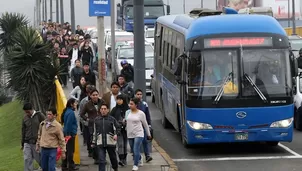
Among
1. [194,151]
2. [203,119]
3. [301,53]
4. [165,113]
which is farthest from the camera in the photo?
[301,53]

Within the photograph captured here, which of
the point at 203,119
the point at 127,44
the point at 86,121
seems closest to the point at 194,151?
the point at 203,119

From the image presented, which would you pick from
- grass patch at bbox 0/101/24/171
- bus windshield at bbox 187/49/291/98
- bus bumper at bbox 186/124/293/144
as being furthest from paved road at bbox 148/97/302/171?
grass patch at bbox 0/101/24/171

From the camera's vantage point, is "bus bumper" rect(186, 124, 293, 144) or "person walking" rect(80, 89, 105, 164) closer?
"person walking" rect(80, 89, 105, 164)

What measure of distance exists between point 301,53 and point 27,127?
38.8 ft

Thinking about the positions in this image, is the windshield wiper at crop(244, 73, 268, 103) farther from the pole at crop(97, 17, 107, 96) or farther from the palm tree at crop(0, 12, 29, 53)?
the palm tree at crop(0, 12, 29, 53)

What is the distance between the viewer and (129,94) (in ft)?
56.8

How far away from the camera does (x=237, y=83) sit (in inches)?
650

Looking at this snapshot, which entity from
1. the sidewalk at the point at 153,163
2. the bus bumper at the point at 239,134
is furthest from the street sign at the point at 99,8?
the bus bumper at the point at 239,134

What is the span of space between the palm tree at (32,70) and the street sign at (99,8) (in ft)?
17.0

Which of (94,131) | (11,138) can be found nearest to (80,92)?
(94,131)

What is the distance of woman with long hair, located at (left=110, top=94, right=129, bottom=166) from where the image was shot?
590 inches

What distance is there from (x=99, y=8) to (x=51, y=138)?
22.8ft

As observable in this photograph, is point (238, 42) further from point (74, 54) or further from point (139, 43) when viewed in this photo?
point (74, 54)

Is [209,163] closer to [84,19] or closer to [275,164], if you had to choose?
[275,164]
